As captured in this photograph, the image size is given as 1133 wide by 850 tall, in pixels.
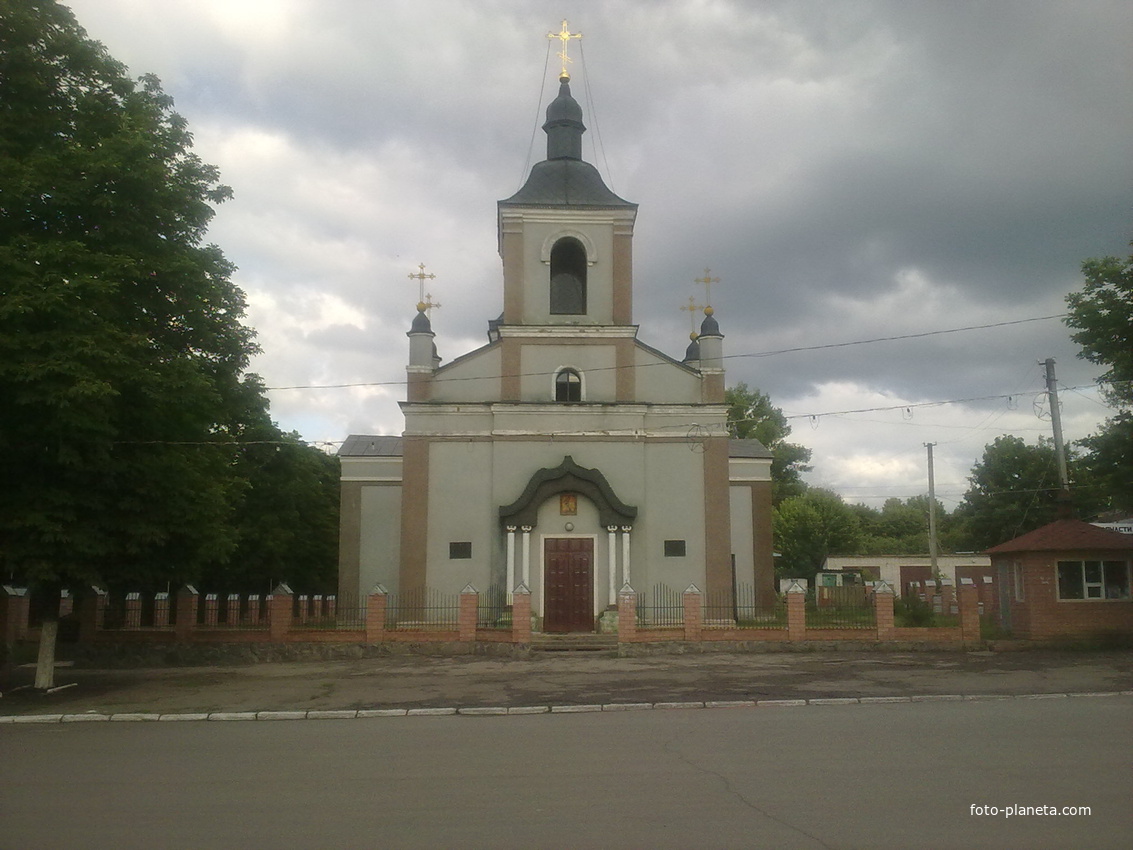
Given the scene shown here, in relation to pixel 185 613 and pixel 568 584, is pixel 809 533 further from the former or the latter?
pixel 185 613

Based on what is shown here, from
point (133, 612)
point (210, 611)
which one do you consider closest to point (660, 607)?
point (210, 611)

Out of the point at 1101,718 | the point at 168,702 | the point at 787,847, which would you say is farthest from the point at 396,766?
the point at 1101,718

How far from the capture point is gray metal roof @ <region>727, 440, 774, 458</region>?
33.9 m

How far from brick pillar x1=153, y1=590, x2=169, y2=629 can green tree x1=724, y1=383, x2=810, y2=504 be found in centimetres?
4026

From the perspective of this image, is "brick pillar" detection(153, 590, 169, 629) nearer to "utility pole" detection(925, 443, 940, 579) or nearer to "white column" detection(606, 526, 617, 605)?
"white column" detection(606, 526, 617, 605)

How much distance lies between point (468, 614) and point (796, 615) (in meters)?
7.66

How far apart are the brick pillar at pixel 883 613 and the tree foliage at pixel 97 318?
1469cm

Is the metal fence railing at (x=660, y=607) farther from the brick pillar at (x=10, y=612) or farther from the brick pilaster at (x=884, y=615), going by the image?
the brick pillar at (x=10, y=612)

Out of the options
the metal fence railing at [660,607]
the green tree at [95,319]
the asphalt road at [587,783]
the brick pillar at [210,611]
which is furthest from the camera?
the metal fence railing at [660,607]

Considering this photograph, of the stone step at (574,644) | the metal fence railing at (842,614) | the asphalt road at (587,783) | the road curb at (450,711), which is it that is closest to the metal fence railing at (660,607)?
the stone step at (574,644)

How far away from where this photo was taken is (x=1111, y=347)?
66.5ft

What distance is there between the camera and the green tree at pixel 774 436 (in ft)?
192

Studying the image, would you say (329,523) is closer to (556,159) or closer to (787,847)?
(556,159)

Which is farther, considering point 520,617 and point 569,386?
point 569,386
